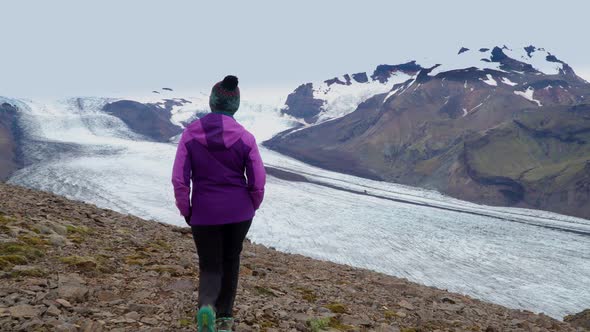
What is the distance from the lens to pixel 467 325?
7262 millimetres

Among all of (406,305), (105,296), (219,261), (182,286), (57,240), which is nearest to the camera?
(219,261)

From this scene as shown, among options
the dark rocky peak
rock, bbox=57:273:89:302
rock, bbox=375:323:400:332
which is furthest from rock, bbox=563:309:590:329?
the dark rocky peak

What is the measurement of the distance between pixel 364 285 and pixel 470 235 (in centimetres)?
6247

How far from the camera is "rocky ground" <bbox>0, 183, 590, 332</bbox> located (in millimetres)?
4824

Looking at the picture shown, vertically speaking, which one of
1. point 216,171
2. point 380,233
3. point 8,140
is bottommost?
point 380,233

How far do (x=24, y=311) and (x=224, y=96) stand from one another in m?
2.82

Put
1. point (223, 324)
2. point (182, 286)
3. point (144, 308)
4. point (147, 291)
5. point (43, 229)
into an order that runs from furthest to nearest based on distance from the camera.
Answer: point (43, 229)
point (182, 286)
point (147, 291)
point (144, 308)
point (223, 324)

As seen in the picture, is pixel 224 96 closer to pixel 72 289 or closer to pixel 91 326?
pixel 91 326

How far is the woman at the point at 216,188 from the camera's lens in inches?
169

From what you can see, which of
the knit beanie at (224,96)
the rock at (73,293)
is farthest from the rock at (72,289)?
the knit beanie at (224,96)

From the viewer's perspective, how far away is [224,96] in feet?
15.2

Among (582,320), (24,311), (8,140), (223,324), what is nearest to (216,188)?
(223,324)

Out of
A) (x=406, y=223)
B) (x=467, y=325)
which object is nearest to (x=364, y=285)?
(x=467, y=325)

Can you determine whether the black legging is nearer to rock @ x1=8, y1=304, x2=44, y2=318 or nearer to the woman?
the woman
